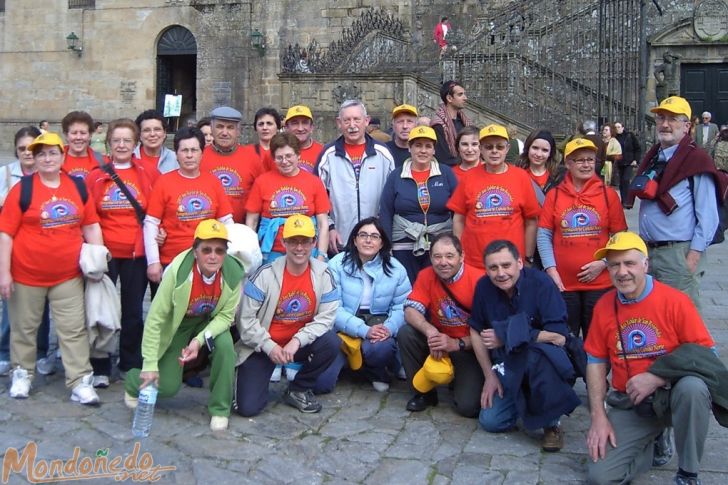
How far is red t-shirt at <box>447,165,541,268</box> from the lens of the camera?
606 centimetres

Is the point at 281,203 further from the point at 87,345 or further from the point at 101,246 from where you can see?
the point at 87,345

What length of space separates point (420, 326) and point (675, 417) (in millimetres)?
1944

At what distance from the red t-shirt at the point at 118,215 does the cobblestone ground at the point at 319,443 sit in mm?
1088

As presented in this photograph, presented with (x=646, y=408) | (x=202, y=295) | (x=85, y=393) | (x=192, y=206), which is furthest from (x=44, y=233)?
(x=646, y=408)

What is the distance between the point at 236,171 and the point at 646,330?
3.65 meters

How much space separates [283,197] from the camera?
20.7 ft

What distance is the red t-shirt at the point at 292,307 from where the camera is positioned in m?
5.78

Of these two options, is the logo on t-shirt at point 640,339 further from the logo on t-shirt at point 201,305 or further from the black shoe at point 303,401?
the logo on t-shirt at point 201,305

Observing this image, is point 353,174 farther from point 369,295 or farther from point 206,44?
point 206,44

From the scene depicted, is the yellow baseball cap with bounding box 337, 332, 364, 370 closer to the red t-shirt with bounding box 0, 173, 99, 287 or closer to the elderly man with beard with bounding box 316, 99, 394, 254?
the elderly man with beard with bounding box 316, 99, 394, 254

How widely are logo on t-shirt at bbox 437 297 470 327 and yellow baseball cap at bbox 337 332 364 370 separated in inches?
28.2

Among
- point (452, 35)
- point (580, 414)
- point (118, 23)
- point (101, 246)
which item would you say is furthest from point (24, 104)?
point (580, 414)

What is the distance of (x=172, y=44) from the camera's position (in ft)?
87.8

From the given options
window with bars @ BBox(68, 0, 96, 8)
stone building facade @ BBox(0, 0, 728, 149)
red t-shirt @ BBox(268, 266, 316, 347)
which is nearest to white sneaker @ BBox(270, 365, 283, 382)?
red t-shirt @ BBox(268, 266, 316, 347)
